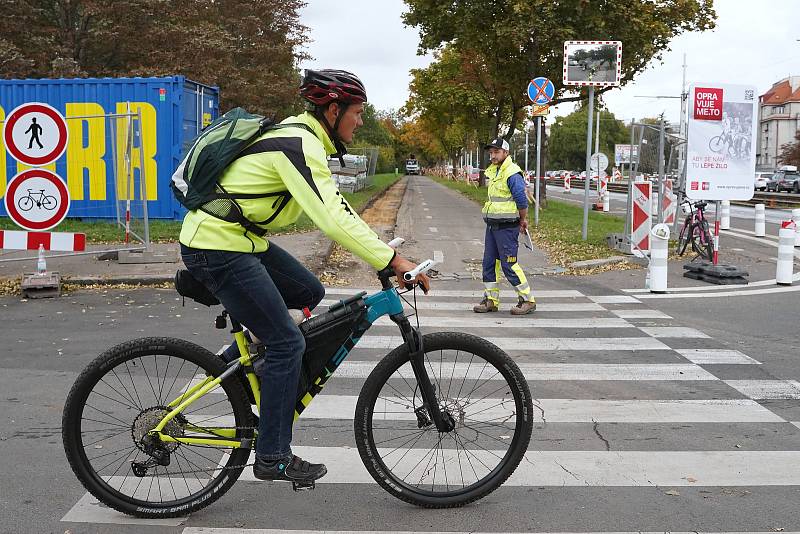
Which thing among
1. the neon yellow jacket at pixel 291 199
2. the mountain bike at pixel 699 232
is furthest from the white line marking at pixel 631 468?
the mountain bike at pixel 699 232

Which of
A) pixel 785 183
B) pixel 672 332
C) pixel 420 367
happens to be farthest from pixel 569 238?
pixel 785 183

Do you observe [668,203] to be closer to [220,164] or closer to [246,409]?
[246,409]

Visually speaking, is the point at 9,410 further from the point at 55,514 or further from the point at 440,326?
the point at 440,326

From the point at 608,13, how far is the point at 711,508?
2503 centimetres

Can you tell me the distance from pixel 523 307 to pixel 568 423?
4.31 m

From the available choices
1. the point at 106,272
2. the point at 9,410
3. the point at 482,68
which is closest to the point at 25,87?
the point at 106,272

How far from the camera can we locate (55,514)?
4.07 m

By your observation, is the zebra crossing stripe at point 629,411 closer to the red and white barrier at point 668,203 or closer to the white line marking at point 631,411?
the white line marking at point 631,411

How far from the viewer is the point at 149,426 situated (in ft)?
13.3

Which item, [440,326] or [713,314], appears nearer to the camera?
[440,326]

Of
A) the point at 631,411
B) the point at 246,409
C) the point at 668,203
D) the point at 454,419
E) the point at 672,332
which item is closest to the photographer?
the point at 246,409

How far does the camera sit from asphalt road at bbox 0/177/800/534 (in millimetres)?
4086

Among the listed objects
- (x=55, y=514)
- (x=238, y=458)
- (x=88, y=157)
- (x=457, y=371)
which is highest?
(x=88, y=157)

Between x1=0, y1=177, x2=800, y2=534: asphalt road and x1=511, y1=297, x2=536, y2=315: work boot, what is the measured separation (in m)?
0.12
